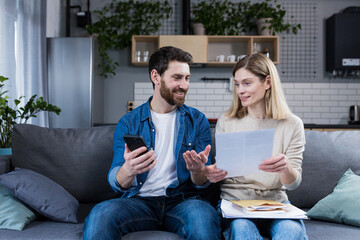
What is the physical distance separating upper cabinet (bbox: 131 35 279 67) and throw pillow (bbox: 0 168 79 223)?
10.7 ft

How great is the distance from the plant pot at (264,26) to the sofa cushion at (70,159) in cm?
345

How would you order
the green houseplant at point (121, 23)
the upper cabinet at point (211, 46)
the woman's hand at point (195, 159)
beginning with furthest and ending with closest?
1. the green houseplant at point (121, 23)
2. the upper cabinet at point (211, 46)
3. the woman's hand at point (195, 159)

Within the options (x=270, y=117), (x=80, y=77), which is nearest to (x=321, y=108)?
(x=80, y=77)

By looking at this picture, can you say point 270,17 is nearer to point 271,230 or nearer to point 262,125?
point 262,125

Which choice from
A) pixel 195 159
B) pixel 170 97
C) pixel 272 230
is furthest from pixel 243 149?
pixel 170 97

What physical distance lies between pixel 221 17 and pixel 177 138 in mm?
3662

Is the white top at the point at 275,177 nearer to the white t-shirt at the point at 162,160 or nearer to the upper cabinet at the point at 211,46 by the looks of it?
the white t-shirt at the point at 162,160

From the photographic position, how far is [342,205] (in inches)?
67.6

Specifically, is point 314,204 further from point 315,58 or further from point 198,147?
point 315,58

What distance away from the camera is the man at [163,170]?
144 cm

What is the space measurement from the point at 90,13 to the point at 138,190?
13.0 feet

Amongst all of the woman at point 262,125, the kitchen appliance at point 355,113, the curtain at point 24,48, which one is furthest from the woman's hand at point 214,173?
the kitchen appliance at point 355,113

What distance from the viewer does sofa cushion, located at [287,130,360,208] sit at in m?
1.93

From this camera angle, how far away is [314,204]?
196 cm
